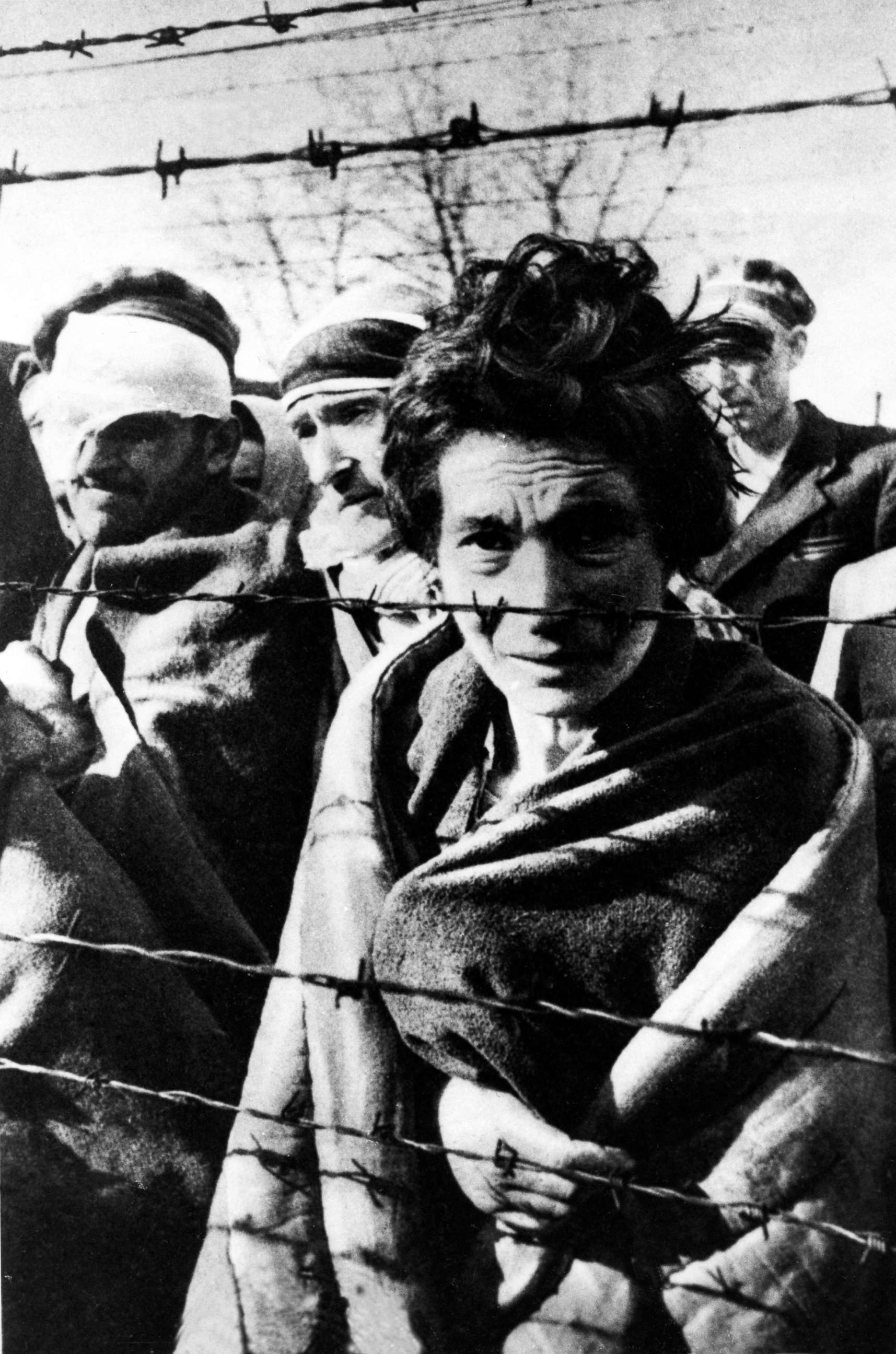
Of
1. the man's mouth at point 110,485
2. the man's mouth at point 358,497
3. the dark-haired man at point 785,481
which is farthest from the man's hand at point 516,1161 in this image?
the man's mouth at point 110,485

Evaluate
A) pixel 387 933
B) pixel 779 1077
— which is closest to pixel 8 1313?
pixel 387 933

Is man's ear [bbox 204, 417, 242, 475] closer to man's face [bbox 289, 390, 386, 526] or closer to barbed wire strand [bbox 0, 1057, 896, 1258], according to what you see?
man's face [bbox 289, 390, 386, 526]

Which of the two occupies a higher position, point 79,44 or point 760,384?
point 79,44

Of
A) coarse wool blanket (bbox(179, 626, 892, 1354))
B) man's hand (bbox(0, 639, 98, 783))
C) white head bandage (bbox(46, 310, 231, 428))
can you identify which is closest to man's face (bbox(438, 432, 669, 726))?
coarse wool blanket (bbox(179, 626, 892, 1354))

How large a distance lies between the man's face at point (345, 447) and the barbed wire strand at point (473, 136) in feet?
2.26

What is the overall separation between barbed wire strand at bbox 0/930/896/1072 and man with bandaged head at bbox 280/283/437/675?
856mm

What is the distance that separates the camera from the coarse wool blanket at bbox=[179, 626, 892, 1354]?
3.07 meters

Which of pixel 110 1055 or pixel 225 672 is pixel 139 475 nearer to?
pixel 225 672

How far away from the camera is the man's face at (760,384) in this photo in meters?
3.47

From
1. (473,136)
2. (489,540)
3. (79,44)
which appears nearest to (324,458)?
(489,540)

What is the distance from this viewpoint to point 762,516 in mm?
3469

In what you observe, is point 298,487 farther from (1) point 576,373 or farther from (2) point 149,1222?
(2) point 149,1222

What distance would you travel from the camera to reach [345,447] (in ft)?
12.1

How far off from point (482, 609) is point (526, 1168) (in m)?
1.29
